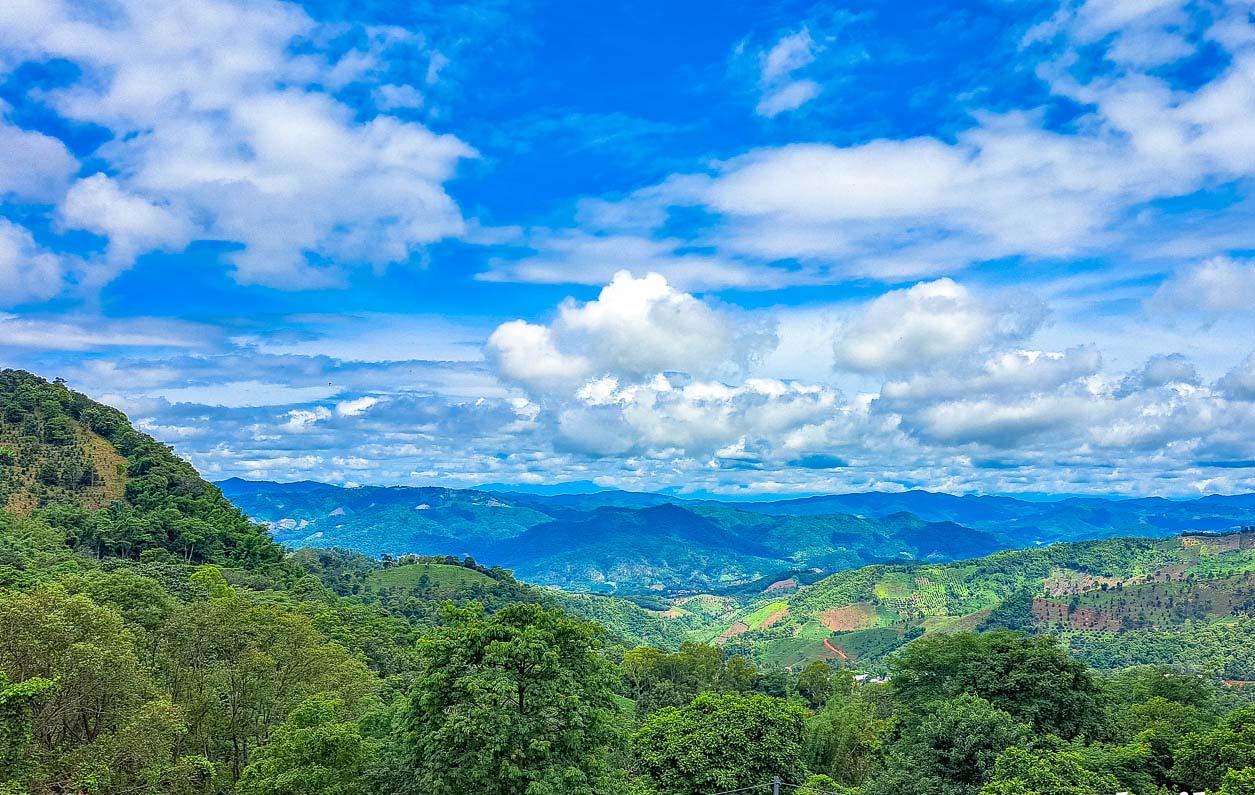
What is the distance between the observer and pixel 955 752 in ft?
102

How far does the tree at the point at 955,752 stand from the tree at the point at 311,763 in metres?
24.5

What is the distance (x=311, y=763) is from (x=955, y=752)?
2864 cm

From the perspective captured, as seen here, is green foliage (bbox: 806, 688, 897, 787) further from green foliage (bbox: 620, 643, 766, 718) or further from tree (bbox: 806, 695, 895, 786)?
green foliage (bbox: 620, 643, 766, 718)

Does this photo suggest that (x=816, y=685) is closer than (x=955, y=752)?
No

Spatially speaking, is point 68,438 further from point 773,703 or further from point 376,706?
point 773,703

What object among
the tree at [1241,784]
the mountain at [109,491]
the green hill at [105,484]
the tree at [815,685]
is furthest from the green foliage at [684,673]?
the tree at [1241,784]

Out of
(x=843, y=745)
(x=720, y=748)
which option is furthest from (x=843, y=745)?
(x=720, y=748)

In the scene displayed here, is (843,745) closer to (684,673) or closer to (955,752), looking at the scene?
(955,752)

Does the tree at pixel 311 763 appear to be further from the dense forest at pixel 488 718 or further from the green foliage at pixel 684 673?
the green foliage at pixel 684 673

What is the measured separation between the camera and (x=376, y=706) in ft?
128

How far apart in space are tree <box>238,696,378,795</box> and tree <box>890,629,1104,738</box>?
3151cm

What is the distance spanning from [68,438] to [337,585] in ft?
221

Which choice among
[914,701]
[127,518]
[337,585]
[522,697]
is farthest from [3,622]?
[337,585]

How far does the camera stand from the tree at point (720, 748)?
3975 centimetres
